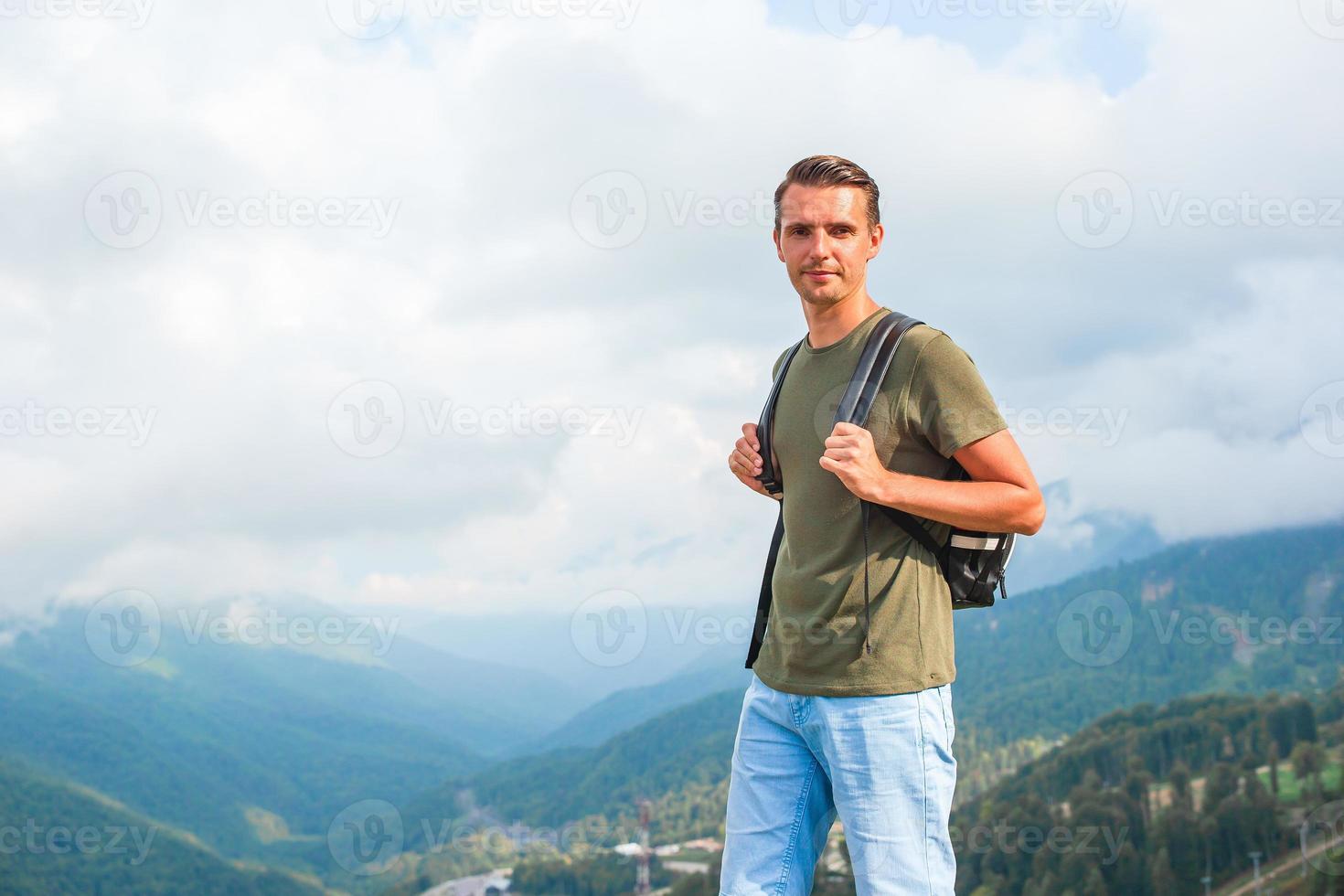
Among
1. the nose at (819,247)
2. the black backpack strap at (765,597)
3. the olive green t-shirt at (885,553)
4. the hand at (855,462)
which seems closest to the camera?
the hand at (855,462)

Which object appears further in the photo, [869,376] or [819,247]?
[819,247]

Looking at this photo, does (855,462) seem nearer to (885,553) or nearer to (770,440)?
→ (885,553)

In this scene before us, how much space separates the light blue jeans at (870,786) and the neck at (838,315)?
115 cm

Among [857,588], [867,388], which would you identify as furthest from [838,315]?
[857,588]

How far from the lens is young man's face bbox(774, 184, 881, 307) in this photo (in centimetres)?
332

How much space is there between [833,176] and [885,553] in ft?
3.88

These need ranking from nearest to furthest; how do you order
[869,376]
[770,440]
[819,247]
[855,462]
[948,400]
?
1. [855,462]
2. [948,400]
3. [869,376]
4. [819,247]
5. [770,440]

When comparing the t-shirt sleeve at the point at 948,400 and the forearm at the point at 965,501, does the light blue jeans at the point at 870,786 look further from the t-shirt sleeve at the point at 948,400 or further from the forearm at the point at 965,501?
the t-shirt sleeve at the point at 948,400

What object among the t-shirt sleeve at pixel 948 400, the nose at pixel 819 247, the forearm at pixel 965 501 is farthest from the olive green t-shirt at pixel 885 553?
the nose at pixel 819 247

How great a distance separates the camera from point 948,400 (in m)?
3.08

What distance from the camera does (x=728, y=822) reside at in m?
3.40

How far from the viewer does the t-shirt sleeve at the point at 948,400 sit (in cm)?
306

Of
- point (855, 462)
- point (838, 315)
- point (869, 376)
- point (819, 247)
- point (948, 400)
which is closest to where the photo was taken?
point (855, 462)

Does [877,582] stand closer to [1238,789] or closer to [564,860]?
[1238,789]
